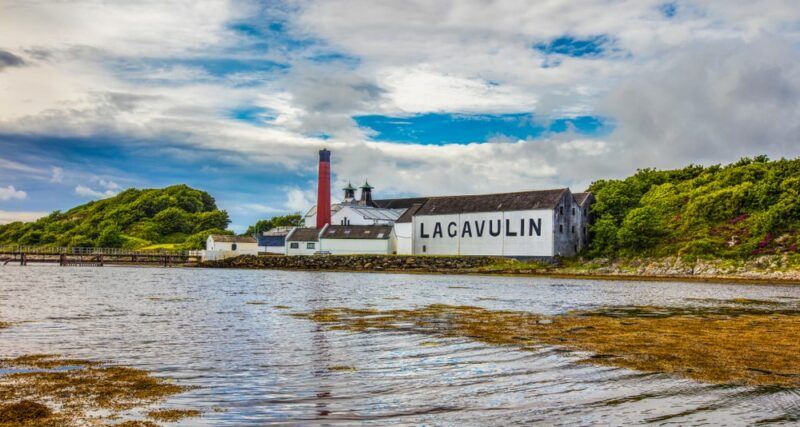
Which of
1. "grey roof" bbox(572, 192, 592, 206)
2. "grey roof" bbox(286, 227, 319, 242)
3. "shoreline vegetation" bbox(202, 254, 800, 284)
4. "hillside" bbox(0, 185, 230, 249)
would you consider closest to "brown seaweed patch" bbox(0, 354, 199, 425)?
"shoreline vegetation" bbox(202, 254, 800, 284)

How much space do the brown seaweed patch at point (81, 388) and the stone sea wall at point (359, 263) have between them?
2241 inches

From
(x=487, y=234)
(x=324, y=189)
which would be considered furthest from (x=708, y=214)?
(x=324, y=189)

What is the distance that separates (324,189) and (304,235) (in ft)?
22.0

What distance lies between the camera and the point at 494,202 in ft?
231

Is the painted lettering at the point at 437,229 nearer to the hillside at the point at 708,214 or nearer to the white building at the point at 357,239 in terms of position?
the white building at the point at 357,239

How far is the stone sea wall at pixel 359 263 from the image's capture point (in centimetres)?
6681

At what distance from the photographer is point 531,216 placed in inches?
2603

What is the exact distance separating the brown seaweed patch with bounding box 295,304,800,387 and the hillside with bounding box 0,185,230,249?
328 ft

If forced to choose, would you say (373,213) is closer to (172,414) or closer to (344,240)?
(344,240)

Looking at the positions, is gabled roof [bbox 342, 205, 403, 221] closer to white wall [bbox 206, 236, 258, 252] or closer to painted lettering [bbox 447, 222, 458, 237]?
white wall [bbox 206, 236, 258, 252]

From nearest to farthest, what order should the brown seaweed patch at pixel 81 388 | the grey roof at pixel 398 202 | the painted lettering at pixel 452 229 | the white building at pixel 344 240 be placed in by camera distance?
the brown seaweed patch at pixel 81 388 → the painted lettering at pixel 452 229 → the white building at pixel 344 240 → the grey roof at pixel 398 202

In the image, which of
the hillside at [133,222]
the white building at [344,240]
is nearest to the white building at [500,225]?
the white building at [344,240]

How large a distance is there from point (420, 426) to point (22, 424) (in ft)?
13.3

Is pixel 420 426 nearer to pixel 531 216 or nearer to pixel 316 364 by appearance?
pixel 316 364
